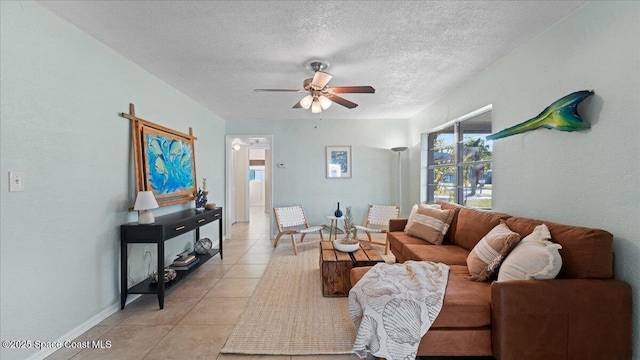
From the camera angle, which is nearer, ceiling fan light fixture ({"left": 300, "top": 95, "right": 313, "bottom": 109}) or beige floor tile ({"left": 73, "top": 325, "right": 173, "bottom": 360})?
beige floor tile ({"left": 73, "top": 325, "right": 173, "bottom": 360})

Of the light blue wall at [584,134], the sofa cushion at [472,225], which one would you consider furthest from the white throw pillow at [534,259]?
the sofa cushion at [472,225]

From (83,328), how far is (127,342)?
48 centimetres

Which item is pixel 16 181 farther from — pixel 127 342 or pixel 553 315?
pixel 553 315

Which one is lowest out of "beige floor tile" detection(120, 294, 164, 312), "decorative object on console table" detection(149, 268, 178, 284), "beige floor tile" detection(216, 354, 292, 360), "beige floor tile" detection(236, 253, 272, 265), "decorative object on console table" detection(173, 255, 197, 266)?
"beige floor tile" detection(216, 354, 292, 360)

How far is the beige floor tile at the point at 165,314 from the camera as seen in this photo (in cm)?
235

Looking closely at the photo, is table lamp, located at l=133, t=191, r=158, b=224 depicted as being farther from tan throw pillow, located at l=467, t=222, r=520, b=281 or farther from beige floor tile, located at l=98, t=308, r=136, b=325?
tan throw pillow, located at l=467, t=222, r=520, b=281

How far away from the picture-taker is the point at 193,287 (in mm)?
3078

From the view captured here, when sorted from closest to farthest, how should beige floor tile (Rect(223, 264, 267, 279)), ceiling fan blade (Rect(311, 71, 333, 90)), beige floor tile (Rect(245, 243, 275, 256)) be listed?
ceiling fan blade (Rect(311, 71, 333, 90))
beige floor tile (Rect(223, 264, 267, 279))
beige floor tile (Rect(245, 243, 275, 256))

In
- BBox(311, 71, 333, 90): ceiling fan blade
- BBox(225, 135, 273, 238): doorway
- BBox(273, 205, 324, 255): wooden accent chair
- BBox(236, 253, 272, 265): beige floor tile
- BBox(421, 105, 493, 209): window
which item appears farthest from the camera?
BBox(225, 135, 273, 238): doorway

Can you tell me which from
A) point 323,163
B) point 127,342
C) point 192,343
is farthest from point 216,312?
point 323,163

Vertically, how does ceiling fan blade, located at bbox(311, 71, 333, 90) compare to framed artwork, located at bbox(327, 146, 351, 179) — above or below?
above

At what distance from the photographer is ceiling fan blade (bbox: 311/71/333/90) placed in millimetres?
2487

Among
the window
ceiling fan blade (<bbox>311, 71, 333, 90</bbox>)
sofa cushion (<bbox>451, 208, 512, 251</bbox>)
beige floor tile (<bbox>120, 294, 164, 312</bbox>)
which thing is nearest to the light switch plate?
beige floor tile (<bbox>120, 294, 164, 312</bbox>)

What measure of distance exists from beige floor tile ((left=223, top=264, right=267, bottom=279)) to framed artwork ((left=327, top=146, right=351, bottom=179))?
2.47m
